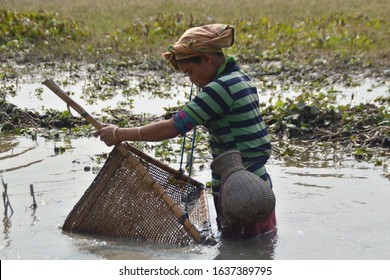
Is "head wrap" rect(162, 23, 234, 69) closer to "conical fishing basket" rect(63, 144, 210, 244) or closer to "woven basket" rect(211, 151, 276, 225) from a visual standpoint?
"woven basket" rect(211, 151, 276, 225)

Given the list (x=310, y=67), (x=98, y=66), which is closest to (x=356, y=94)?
(x=310, y=67)

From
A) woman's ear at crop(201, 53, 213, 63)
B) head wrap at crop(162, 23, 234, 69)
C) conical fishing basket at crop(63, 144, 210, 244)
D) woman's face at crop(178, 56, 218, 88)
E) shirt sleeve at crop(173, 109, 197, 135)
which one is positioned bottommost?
conical fishing basket at crop(63, 144, 210, 244)

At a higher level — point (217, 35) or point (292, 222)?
point (217, 35)

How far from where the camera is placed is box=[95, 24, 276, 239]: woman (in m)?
4.06

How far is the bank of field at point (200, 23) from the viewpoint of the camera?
11281mm

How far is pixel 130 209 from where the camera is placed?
4.45 meters

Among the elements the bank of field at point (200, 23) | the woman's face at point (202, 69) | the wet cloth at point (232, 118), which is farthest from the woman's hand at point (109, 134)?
the bank of field at point (200, 23)

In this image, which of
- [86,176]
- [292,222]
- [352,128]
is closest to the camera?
[292,222]

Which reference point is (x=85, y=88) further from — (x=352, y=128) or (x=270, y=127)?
(x=352, y=128)

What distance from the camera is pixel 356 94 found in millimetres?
9055

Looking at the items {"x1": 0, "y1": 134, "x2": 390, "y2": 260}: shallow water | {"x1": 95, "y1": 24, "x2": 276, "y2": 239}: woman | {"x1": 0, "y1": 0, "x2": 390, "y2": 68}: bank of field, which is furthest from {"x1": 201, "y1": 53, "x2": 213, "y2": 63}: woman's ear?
{"x1": 0, "y1": 0, "x2": 390, "y2": 68}: bank of field

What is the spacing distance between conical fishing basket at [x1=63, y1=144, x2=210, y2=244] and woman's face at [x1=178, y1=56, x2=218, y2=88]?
24.0 inches
